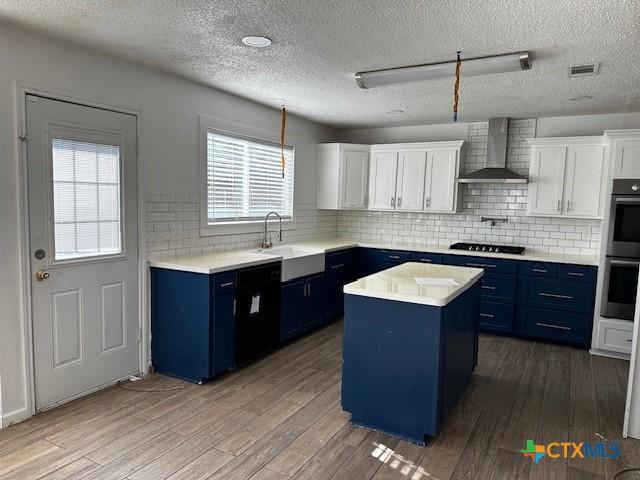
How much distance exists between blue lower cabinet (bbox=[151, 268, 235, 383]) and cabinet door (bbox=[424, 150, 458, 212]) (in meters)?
2.97

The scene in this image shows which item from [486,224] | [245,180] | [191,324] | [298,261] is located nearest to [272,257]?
[298,261]

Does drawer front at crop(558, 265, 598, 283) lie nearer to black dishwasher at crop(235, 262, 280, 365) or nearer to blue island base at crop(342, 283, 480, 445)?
blue island base at crop(342, 283, 480, 445)

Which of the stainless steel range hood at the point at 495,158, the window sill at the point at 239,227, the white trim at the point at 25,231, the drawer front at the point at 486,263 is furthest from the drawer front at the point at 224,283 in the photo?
the stainless steel range hood at the point at 495,158

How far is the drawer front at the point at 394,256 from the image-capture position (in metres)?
5.46

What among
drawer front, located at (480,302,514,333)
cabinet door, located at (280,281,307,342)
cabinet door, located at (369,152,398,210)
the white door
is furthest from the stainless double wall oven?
the white door

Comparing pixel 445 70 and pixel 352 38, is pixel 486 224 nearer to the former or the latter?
pixel 445 70

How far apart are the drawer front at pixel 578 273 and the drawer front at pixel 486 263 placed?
46 cm

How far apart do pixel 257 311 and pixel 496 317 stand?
2736 millimetres

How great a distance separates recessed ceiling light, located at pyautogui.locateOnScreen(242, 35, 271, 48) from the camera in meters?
2.77

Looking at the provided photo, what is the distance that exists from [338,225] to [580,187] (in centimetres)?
314

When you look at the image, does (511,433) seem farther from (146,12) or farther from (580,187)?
(146,12)

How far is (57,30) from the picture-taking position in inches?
108

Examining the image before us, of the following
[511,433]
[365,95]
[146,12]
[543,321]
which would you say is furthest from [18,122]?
[543,321]

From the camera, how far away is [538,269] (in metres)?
4.75
